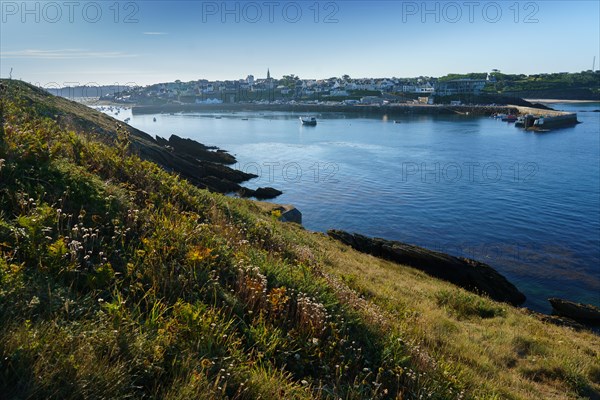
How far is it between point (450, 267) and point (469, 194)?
20583 millimetres

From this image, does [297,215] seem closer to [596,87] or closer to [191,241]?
[191,241]

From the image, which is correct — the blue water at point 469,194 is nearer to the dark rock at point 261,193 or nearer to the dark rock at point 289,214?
the dark rock at point 261,193

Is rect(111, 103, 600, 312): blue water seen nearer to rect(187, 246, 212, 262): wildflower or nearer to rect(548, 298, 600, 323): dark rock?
rect(548, 298, 600, 323): dark rock

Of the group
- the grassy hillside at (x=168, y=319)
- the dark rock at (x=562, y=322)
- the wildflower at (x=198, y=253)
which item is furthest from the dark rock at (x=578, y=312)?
the wildflower at (x=198, y=253)

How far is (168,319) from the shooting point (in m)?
4.05

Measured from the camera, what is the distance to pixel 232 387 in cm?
348

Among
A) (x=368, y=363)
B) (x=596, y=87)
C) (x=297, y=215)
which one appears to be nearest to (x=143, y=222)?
(x=368, y=363)

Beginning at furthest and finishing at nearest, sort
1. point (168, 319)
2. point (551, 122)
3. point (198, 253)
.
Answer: point (551, 122) → point (198, 253) → point (168, 319)

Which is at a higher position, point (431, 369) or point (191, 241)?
point (191, 241)

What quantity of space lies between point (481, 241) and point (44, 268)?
26.0m

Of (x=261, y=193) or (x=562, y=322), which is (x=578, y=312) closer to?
(x=562, y=322)

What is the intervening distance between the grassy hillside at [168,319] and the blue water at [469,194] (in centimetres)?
1469

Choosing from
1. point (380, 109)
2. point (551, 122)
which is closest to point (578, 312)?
point (551, 122)

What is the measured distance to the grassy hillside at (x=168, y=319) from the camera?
10.3 ft
